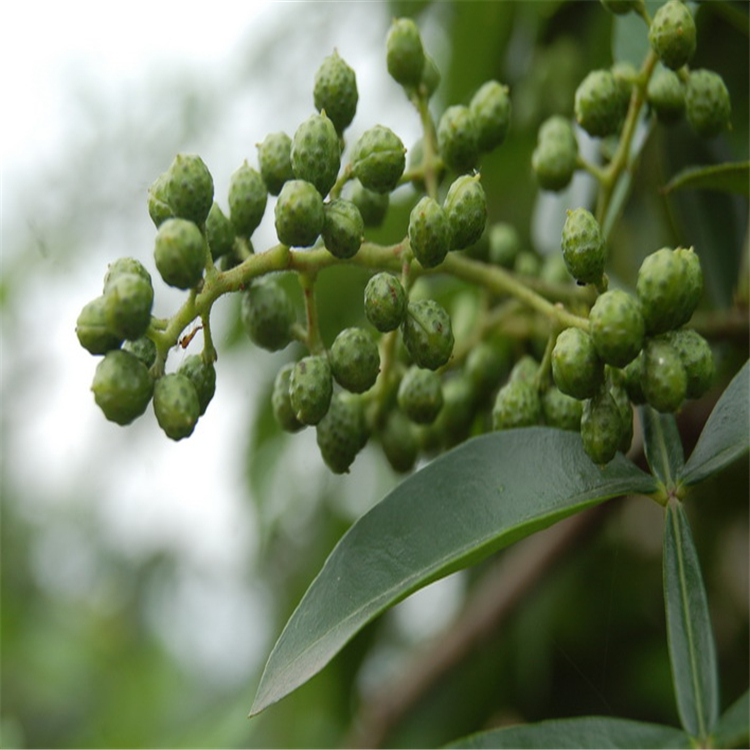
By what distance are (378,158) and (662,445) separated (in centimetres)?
51

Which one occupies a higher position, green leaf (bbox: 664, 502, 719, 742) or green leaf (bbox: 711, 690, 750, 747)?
green leaf (bbox: 664, 502, 719, 742)

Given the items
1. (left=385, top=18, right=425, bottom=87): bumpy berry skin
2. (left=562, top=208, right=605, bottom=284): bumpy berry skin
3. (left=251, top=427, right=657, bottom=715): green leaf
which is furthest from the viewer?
(left=385, top=18, right=425, bottom=87): bumpy berry skin

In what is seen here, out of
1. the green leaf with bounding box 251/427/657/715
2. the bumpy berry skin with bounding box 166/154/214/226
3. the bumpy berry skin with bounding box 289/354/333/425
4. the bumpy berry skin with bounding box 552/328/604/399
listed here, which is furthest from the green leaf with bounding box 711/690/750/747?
the bumpy berry skin with bounding box 166/154/214/226

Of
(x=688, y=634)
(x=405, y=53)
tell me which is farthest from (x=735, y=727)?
(x=405, y=53)

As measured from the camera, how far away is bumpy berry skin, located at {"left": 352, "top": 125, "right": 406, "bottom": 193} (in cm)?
135

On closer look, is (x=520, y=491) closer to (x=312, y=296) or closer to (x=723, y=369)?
(x=312, y=296)

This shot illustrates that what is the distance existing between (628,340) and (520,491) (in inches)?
8.5

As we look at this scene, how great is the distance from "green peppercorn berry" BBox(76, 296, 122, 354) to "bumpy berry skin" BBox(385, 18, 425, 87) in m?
0.66

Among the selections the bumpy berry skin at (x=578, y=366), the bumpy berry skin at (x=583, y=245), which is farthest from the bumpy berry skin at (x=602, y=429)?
the bumpy berry skin at (x=583, y=245)

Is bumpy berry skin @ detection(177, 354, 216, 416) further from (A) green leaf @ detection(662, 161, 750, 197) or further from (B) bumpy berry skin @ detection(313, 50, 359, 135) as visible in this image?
(A) green leaf @ detection(662, 161, 750, 197)

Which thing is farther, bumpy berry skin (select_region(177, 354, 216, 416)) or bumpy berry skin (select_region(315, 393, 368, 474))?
bumpy berry skin (select_region(315, 393, 368, 474))

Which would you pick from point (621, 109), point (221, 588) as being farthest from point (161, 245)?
point (221, 588)

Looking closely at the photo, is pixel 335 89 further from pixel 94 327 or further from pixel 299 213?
pixel 94 327

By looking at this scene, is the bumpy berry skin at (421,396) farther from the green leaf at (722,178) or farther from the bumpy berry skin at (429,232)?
the green leaf at (722,178)
